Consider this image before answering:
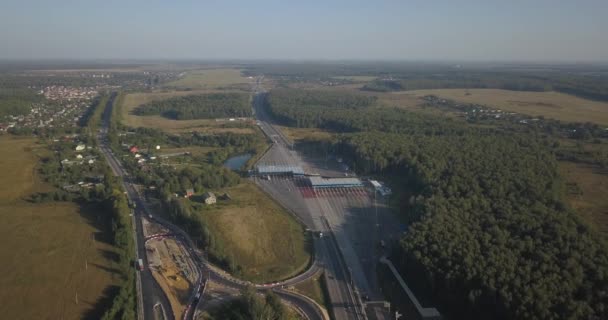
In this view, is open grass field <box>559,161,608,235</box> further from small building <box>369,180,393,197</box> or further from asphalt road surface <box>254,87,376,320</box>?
asphalt road surface <box>254,87,376,320</box>

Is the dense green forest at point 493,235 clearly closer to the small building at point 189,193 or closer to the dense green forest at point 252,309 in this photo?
the dense green forest at point 252,309

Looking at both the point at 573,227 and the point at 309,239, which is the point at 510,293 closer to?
the point at 573,227

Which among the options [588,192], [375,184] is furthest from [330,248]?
[588,192]

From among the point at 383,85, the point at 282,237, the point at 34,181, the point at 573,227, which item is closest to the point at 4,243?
the point at 34,181

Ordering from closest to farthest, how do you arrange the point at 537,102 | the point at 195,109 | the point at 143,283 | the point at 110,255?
the point at 143,283 < the point at 110,255 < the point at 195,109 < the point at 537,102

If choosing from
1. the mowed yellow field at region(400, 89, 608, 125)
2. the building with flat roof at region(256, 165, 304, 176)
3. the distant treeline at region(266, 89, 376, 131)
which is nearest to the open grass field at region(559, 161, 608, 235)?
the building with flat roof at region(256, 165, 304, 176)

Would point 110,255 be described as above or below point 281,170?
below

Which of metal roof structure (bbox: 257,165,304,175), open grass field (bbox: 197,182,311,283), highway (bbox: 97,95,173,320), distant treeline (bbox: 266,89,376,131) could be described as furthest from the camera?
distant treeline (bbox: 266,89,376,131)

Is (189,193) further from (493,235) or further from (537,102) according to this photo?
(537,102)
